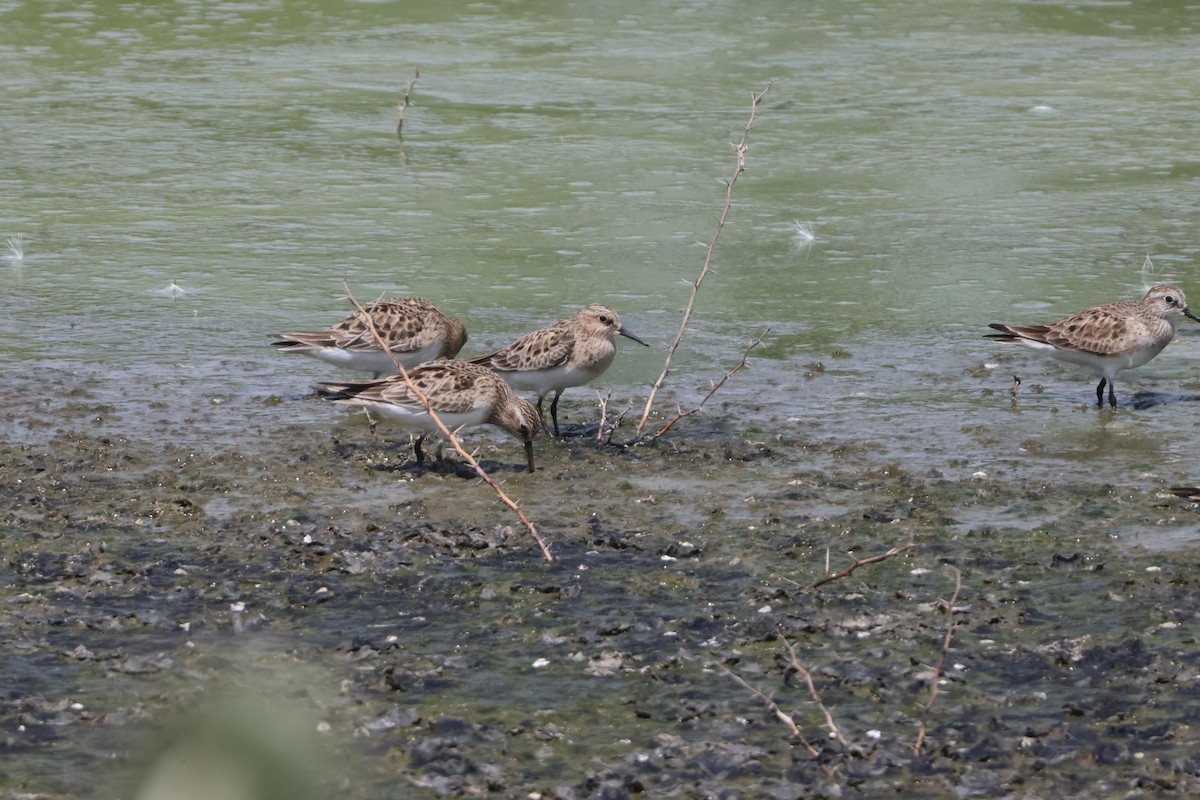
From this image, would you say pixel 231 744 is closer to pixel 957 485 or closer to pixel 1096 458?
pixel 957 485

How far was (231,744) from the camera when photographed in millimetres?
1259

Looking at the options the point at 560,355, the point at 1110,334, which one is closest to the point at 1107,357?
the point at 1110,334

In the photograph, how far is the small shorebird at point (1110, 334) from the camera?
9.74 meters

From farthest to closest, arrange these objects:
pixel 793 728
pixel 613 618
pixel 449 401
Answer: pixel 449 401 < pixel 613 618 < pixel 793 728

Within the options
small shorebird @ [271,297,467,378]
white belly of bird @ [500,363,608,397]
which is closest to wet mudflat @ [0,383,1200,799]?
white belly of bird @ [500,363,608,397]

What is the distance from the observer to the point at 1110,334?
9734mm

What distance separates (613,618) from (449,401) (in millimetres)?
2507

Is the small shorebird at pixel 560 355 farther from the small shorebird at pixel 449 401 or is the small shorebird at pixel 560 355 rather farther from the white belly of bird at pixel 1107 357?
the white belly of bird at pixel 1107 357

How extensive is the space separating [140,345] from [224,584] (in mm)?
4516

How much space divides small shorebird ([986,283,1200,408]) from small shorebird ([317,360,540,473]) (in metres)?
3.11

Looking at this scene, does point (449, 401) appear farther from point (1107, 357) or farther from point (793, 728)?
point (1107, 357)

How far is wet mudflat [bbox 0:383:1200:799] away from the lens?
5.29 m

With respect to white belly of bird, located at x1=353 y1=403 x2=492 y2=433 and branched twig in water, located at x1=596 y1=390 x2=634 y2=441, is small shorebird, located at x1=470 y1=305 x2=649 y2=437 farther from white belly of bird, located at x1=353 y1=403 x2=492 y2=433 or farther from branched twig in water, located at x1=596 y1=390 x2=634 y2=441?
white belly of bird, located at x1=353 y1=403 x2=492 y2=433

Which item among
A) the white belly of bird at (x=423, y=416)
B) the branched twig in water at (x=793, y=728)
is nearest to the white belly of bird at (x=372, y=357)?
the white belly of bird at (x=423, y=416)
